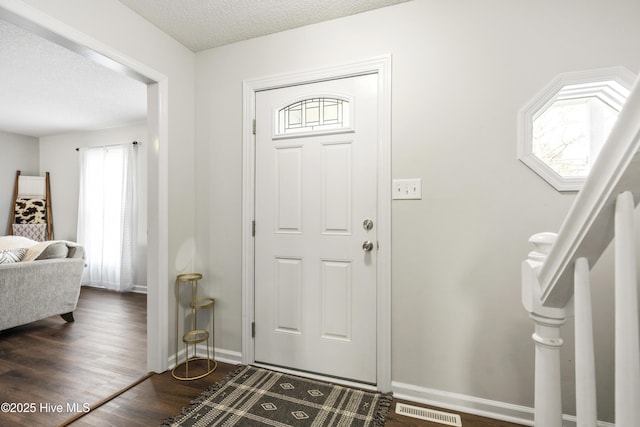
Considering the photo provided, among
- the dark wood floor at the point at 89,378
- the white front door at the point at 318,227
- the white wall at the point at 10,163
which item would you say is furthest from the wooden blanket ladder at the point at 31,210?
the white front door at the point at 318,227

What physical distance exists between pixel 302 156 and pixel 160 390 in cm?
181

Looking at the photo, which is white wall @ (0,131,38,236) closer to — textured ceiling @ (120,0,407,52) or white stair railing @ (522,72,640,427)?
textured ceiling @ (120,0,407,52)

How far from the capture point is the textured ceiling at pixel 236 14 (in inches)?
77.6

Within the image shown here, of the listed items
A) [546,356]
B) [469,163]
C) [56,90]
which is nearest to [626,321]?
[546,356]

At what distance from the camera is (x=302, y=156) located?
2.22 metres

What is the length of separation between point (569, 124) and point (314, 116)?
151 cm

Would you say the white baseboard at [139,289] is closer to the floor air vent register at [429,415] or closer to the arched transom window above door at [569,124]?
the floor air vent register at [429,415]

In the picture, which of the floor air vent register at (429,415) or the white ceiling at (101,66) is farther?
the white ceiling at (101,66)

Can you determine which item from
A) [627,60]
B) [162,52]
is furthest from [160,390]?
[627,60]

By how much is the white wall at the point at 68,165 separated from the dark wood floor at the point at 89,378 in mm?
1728

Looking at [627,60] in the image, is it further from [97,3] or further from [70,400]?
[70,400]

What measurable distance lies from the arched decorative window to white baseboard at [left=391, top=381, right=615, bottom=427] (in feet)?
5.68

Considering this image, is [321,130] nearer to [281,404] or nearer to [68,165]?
[281,404]

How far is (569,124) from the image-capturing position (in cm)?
171
